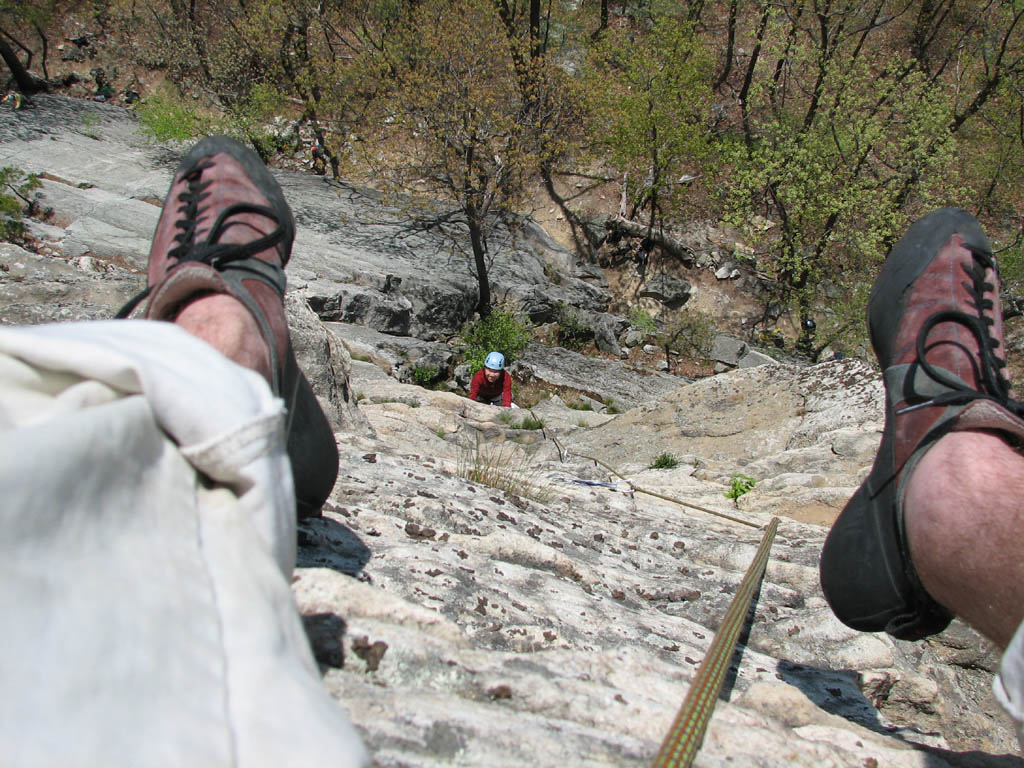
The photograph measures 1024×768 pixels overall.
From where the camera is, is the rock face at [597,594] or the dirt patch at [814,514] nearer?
the rock face at [597,594]

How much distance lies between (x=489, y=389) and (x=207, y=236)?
21.4 ft

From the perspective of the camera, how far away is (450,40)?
1327 centimetres

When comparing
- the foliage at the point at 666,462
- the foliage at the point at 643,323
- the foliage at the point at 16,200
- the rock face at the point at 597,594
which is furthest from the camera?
the foliage at the point at 643,323

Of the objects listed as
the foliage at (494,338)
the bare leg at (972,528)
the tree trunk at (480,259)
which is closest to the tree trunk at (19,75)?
the tree trunk at (480,259)

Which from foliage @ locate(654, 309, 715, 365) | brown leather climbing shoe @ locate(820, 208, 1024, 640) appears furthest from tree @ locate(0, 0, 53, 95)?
brown leather climbing shoe @ locate(820, 208, 1024, 640)

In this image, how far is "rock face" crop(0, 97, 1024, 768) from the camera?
1269 mm

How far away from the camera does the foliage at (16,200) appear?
715 cm

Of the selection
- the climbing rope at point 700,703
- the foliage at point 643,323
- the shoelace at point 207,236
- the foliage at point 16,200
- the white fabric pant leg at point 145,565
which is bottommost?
the foliage at point 643,323

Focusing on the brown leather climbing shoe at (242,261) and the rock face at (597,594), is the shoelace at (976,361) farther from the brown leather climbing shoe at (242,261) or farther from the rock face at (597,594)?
the brown leather climbing shoe at (242,261)

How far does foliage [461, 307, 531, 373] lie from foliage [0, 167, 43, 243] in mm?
7209

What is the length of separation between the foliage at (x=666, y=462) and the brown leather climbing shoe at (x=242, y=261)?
11.9ft

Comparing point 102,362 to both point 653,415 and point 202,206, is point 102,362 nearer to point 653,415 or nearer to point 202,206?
point 202,206

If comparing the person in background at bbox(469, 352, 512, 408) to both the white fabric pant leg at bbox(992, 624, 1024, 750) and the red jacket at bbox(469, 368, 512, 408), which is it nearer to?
the red jacket at bbox(469, 368, 512, 408)

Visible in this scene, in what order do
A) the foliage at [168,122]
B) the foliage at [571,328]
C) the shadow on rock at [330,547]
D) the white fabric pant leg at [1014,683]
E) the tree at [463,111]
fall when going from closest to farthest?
the white fabric pant leg at [1014,683]
the shadow on rock at [330,547]
the tree at [463,111]
the foliage at [168,122]
the foliage at [571,328]
